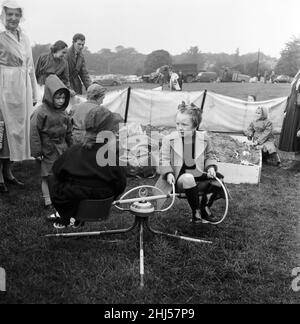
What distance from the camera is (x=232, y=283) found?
8.42 feet

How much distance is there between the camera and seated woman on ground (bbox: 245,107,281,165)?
6.11 metres

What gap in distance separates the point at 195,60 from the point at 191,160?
1026 millimetres

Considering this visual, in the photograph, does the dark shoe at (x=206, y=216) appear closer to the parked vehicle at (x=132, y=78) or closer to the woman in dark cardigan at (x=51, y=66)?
the parked vehicle at (x=132, y=78)

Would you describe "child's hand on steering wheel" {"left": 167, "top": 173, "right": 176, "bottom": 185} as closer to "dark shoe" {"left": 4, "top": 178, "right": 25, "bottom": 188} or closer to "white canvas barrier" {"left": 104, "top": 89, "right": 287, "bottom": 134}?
"dark shoe" {"left": 4, "top": 178, "right": 25, "bottom": 188}

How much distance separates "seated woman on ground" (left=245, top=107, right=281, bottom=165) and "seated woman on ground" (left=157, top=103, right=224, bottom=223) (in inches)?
115

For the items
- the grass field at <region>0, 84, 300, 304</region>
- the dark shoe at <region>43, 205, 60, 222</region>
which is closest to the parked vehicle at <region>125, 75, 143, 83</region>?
the grass field at <region>0, 84, 300, 304</region>

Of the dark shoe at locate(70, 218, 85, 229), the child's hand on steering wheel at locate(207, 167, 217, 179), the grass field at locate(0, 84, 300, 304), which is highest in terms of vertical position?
the child's hand on steering wheel at locate(207, 167, 217, 179)

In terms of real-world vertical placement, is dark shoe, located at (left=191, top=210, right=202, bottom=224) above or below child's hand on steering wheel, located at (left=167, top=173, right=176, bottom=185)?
below

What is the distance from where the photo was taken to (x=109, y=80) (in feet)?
12.9

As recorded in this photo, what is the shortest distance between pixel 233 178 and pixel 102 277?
2.81 meters

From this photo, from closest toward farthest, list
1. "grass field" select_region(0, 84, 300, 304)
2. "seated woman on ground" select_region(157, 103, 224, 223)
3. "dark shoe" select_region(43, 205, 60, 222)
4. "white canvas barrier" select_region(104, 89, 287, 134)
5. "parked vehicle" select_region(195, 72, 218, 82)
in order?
"grass field" select_region(0, 84, 300, 304) < "seated woman on ground" select_region(157, 103, 224, 223) < "dark shoe" select_region(43, 205, 60, 222) < "parked vehicle" select_region(195, 72, 218, 82) < "white canvas barrier" select_region(104, 89, 287, 134)

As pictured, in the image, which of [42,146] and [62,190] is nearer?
[62,190]
